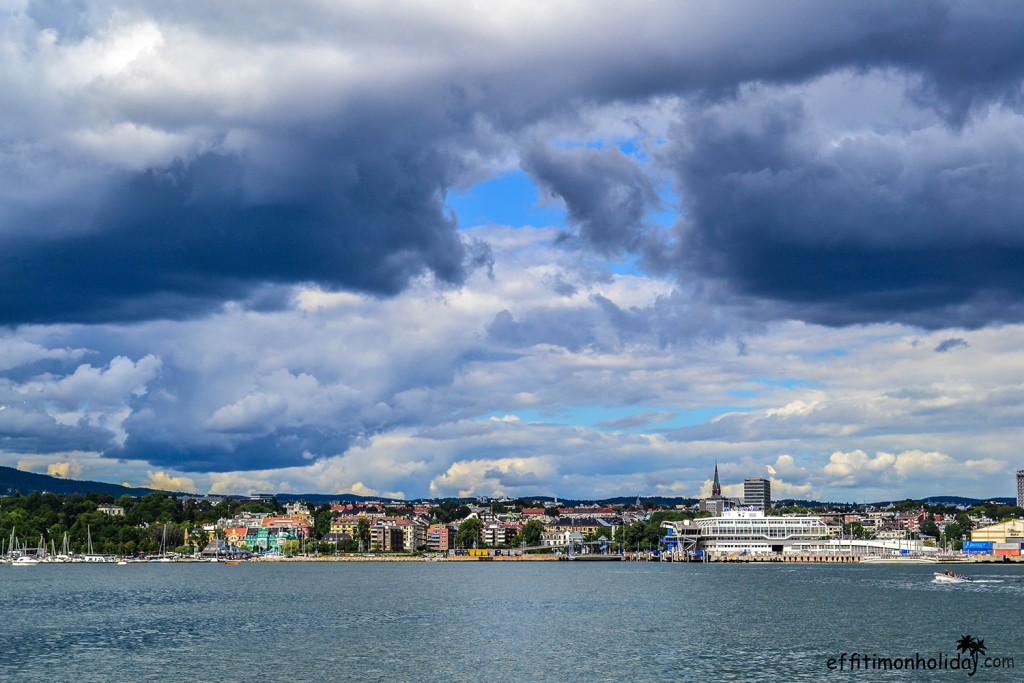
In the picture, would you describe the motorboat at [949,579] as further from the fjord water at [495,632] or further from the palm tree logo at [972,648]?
the palm tree logo at [972,648]

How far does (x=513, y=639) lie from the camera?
69438mm

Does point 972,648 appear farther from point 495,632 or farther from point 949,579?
point 949,579

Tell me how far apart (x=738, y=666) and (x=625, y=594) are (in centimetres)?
6103

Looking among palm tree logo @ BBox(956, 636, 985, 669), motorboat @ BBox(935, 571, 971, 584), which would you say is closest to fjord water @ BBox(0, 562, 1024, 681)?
palm tree logo @ BBox(956, 636, 985, 669)

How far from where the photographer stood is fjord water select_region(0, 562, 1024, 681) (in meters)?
55.0

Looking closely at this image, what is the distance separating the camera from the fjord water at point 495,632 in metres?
55.0

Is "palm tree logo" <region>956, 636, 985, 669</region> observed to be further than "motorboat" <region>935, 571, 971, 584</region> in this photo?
No

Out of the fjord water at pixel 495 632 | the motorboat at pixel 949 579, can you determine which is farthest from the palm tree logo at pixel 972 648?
the motorboat at pixel 949 579

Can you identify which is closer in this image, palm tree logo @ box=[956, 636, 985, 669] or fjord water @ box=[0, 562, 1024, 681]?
fjord water @ box=[0, 562, 1024, 681]

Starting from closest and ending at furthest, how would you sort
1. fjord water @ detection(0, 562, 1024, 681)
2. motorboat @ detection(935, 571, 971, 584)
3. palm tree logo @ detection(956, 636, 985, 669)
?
fjord water @ detection(0, 562, 1024, 681), palm tree logo @ detection(956, 636, 985, 669), motorboat @ detection(935, 571, 971, 584)

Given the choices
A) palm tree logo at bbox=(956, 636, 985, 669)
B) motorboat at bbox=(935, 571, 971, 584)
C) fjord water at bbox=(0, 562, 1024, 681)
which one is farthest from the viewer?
motorboat at bbox=(935, 571, 971, 584)

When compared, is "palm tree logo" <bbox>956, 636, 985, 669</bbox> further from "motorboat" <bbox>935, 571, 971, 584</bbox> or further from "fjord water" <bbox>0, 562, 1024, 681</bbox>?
"motorboat" <bbox>935, 571, 971, 584</bbox>

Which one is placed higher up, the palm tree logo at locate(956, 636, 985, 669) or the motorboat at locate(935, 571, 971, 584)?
the palm tree logo at locate(956, 636, 985, 669)

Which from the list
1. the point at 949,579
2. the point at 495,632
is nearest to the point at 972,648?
the point at 495,632
